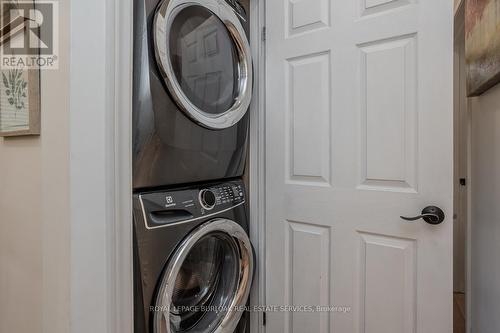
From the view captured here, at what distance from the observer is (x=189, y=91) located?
105cm

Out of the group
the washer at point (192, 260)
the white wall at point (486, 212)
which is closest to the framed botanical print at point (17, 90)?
the washer at point (192, 260)

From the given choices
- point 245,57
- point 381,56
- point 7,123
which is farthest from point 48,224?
point 381,56

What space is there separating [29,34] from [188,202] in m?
0.76

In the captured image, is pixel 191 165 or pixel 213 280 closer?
pixel 191 165

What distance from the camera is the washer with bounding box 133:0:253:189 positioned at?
35.0 inches

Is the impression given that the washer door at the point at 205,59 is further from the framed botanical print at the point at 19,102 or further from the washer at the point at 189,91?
the framed botanical print at the point at 19,102

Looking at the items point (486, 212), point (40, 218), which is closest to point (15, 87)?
point (40, 218)

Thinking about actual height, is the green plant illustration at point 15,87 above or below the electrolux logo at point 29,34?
below

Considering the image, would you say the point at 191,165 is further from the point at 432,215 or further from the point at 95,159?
the point at 432,215

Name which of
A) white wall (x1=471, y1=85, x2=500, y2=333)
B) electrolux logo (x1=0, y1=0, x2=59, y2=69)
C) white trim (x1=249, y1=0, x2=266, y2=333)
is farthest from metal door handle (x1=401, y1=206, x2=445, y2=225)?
electrolux logo (x1=0, y1=0, x2=59, y2=69)

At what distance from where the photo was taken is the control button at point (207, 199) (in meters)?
1.10

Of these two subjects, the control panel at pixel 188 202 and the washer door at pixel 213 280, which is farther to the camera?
the washer door at pixel 213 280

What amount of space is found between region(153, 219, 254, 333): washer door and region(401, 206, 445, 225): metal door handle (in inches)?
27.2

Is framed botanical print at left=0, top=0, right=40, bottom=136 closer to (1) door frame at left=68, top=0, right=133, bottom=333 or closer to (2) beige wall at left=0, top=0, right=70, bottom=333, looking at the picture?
(2) beige wall at left=0, top=0, right=70, bottom=333
